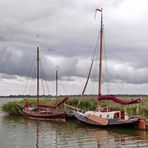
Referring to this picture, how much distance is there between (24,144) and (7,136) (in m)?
6.66

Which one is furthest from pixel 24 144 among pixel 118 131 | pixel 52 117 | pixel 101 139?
pixel 52 117

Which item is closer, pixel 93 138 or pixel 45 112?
pixel 93 138

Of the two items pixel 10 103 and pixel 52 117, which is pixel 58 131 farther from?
pixel 10 103

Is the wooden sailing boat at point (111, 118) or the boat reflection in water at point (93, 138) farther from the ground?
the wooden sailing boat at point (111, 118)

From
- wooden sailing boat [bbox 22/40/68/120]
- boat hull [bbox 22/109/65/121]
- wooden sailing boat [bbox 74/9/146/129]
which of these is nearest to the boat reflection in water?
wooden sailing boat [bbox 74/9/146/129]

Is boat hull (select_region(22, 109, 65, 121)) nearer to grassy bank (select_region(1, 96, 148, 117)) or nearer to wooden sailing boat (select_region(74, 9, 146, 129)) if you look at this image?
grassy bank (select_region(1, 96, 148, 117))

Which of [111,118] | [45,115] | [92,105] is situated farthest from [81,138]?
[92,105]

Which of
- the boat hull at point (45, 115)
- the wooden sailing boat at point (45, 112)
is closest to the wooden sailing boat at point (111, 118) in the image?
the boat hull at point (45, 115)

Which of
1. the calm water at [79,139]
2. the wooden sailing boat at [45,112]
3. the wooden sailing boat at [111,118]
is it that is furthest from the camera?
the wooden sailing boat at [45,112]

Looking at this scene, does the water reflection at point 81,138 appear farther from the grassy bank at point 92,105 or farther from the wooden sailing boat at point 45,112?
the wooden sailing boat at point 45,112

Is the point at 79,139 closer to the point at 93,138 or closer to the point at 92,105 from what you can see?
the point at 93,138

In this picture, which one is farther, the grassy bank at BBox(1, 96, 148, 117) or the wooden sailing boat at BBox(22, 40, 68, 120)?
the wooden sailing boat at BBox(22, 40, 68, 120)

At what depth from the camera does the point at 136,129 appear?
42.9 meters

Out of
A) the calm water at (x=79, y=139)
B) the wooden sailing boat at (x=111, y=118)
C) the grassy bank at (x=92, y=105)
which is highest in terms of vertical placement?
the grassy bank at (x=92, y=105)
